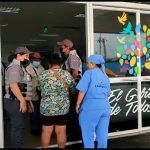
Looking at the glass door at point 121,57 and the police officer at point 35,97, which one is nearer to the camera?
the glass door at point 121,57

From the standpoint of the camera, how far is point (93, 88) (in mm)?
4527

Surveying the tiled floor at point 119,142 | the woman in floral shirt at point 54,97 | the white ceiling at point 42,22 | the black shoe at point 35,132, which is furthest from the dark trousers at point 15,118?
the white ceiling at point 42,22

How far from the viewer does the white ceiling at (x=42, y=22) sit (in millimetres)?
9078

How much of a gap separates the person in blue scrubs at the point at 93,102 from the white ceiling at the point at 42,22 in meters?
3.31

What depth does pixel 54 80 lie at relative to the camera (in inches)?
181

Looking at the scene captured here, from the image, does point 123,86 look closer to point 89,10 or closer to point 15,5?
point 89,10

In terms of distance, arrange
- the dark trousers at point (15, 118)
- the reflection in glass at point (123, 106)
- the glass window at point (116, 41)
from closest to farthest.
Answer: the dark trousers at point (15, 118) → the glass window at point (116, 41) → the reflection in glass at point (123, 106)

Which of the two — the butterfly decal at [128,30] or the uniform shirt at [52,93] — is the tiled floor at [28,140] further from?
the butterfly decal at [128,30]

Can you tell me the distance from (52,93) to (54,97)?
0.21ft

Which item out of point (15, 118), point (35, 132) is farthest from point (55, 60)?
point (35, 132)

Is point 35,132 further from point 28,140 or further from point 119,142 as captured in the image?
point 119,142

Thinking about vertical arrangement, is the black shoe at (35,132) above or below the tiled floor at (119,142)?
above

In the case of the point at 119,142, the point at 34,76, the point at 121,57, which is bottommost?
the point at 119,142

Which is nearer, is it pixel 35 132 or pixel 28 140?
pixel 28 140
